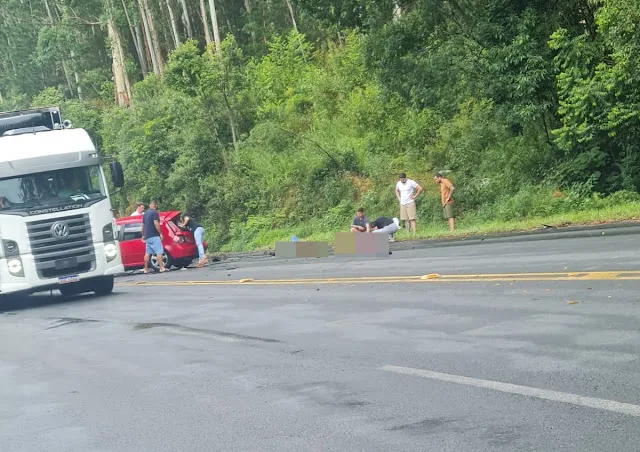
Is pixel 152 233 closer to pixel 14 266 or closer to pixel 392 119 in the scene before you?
pixel 14 266

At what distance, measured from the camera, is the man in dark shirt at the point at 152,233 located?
78.3 ft

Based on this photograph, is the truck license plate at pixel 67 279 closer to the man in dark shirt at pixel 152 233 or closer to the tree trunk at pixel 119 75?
the man in dark shirt at pixel 152 233

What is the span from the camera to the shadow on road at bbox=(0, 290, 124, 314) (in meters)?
18.3

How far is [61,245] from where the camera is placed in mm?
16875

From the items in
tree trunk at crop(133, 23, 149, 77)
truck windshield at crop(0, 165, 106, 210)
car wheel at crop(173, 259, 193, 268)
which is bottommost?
car wheel at crop(173, 259, 193, 268)

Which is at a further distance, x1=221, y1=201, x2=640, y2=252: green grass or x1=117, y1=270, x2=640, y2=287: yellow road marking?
x1=221, y1=201, x2=640, y2=252: green grass

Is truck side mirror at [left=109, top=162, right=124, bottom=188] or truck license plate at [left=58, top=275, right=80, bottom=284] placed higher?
truck side mirror at [left=109, top=162, right=124, bottom=188]

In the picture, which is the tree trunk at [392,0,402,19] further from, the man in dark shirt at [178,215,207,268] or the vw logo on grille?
the vw logo on grille

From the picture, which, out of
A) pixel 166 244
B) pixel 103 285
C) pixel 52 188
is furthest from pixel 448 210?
pixel 52 188

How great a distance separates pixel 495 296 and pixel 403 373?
3.38 m

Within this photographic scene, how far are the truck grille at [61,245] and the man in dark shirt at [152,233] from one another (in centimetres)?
665

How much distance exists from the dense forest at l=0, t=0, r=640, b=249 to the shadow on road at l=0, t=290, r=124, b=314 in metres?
10.2

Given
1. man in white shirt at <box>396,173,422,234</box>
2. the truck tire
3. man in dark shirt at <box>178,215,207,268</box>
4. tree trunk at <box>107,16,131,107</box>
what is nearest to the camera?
the truck tire

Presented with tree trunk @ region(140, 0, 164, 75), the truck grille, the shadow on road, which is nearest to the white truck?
the truck grille
